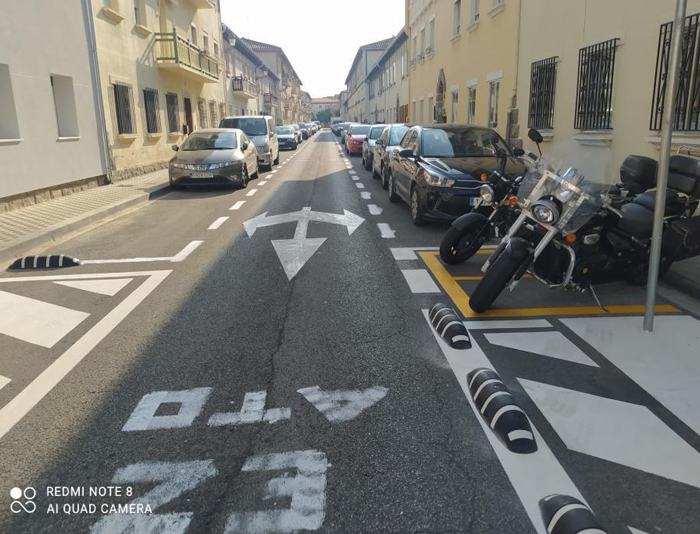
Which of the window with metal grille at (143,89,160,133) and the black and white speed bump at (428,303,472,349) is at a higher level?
the window with metal grille at (143,89,160,133)

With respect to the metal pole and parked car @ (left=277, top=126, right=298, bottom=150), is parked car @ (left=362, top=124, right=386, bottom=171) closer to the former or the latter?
parked car @ (left=277, top=126, right=298, bottom=150)

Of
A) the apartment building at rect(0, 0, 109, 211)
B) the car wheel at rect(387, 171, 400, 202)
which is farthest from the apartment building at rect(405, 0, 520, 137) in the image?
the apartment building at rect(0, 0, 109, 211)

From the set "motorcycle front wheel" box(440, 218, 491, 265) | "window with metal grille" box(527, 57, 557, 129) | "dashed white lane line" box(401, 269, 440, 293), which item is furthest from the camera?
"window with metal grille" box(527, 57, 557, 129)

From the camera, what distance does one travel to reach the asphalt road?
2521 millimetres

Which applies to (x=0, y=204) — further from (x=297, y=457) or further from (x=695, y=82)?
(x=695, y=82)

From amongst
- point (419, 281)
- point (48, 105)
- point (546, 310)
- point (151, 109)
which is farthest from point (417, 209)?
point (151, 109)

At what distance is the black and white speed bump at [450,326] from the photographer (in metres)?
4.34

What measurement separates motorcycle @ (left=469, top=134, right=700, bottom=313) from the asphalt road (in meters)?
0.47

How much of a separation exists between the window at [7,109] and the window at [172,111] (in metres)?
11.2

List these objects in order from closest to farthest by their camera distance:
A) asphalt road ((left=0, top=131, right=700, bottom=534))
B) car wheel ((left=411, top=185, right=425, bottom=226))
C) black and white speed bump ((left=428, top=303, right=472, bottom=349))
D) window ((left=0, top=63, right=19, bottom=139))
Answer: asphalt road ((left=0, top=131, right=700, bottom=534)) < black and white speed bump ((left=428, top=303, right=472, bottom=349)) < car wheel ((left=411, top=185, right=425, bottom=226)) < window ((left=0, top=63, right=19, bottom=139))

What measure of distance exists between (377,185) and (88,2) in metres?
8.87

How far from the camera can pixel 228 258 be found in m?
7.26

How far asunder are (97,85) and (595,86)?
1228 cm

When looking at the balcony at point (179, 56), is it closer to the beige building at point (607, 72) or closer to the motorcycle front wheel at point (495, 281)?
the beige building at point (607, 72)
